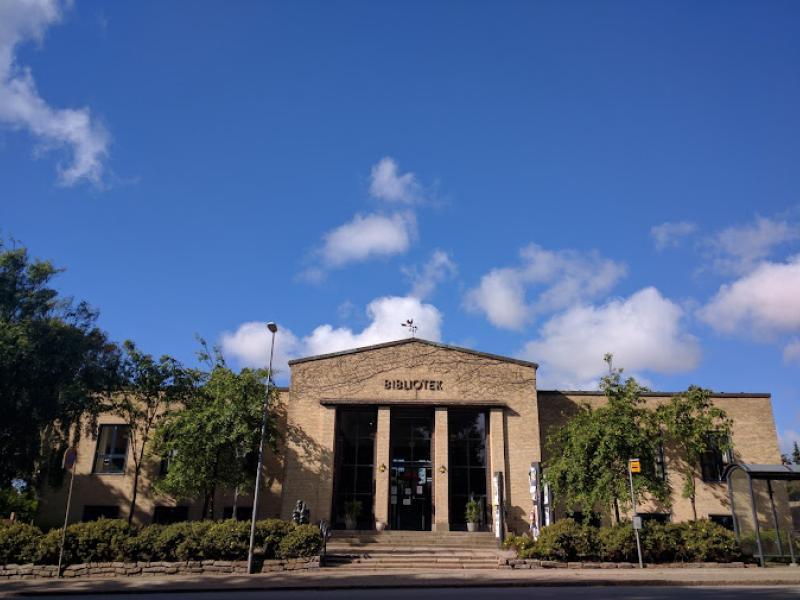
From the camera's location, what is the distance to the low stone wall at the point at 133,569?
1961 centimetres

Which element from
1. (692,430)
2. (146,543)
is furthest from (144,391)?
(692,430)

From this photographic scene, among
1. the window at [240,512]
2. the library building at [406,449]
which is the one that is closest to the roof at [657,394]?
the library building at [406,449]

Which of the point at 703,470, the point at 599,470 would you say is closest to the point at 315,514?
the point at 599,470

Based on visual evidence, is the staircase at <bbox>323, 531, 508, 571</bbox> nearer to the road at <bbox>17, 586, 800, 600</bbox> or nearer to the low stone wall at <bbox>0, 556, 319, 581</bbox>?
the low stone wall at <bbox>0, 556, 319, 581</bbox>

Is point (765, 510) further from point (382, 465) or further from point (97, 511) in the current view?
point (97, 511)

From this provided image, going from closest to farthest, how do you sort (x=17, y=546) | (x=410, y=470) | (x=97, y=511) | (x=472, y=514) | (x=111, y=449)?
(x=17, y=546) < (x=472, y=514) < (x=410, y=470) < (x=97, y=511) < (x=111, y=449)

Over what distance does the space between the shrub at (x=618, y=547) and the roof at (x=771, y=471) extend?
5.05 m

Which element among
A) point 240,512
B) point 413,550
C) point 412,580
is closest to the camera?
point 412,580

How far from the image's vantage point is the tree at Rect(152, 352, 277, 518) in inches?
1007

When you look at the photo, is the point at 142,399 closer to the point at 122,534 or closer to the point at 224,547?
the point at 122,534

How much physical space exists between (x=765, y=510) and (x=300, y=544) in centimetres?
1708

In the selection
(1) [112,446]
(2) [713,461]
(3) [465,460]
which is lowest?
(3) [465,460]

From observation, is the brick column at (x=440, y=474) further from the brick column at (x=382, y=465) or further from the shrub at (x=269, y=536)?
the shrub at (x=269, y=536)

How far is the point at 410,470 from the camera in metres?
28.4
